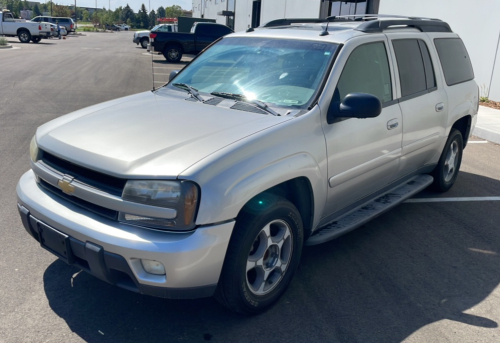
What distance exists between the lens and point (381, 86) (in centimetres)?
448

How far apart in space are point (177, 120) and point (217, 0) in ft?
174

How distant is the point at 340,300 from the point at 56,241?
1.97 metres

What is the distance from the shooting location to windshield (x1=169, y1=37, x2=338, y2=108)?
13.0 feet

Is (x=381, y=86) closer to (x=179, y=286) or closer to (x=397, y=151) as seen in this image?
(x=397, y=151)

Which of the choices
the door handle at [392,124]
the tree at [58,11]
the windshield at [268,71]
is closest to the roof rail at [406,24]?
the windshield at [268,71]

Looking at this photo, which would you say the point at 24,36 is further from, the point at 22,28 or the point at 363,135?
the point at 363,135

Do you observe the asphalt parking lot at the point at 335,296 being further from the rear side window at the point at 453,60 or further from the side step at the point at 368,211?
the rear side window at the point at 453,60

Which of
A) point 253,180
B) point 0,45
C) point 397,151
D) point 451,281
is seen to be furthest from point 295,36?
point 0,45

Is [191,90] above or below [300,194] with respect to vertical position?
above

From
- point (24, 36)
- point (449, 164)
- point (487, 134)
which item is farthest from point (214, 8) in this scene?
point (449, 164)

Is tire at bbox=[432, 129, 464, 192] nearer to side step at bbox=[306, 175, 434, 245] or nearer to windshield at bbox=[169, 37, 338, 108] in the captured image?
side step at bbox=[306, 175, 434, 245]

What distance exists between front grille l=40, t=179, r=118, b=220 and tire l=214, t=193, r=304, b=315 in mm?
731

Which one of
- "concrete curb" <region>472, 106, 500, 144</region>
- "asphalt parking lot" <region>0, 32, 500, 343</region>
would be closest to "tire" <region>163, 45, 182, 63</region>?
"concrete curb" <region>472, 106, 500, 144</region>

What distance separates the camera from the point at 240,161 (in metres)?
3.08
